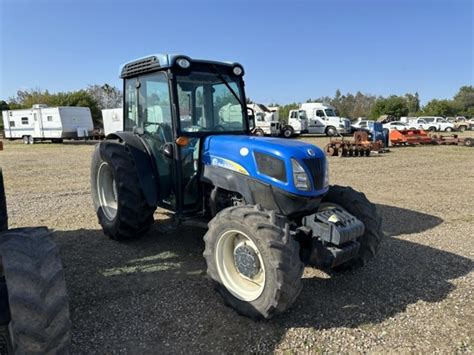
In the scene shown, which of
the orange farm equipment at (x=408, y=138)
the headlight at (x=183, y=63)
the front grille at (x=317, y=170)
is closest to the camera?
the front grille at (x=317, y=170)

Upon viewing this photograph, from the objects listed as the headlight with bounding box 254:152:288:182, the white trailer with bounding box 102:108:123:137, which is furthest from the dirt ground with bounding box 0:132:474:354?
the white trailer with bounding box 102:108:123:137

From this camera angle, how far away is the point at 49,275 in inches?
96.8

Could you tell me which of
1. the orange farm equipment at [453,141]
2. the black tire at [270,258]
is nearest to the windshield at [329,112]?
the orange farm equipment at [453,141]

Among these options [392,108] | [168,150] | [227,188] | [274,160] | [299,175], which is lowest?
[227,188]

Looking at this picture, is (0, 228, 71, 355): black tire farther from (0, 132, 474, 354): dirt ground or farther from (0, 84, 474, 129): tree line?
(0, 84, 474, 129): tree line

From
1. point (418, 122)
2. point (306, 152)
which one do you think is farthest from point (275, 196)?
point (418, 122)

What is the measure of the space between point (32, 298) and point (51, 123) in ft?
92.8

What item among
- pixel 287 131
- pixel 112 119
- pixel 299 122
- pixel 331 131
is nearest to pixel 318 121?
pixel 331 131

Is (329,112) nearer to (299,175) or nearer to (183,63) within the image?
(183,63)

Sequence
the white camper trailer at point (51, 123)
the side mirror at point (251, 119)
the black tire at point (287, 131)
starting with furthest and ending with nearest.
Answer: the black tire at point (287, 131), the white camper trailer at point (51, 123), the side mirror at point (251, 119)

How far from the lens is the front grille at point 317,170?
3.90 metres

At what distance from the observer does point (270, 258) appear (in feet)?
10.6

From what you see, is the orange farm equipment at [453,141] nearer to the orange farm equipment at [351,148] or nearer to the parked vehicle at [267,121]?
the orange farm equipment at [351,148]

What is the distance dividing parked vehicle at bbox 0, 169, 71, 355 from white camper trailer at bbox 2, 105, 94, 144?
27.2m
